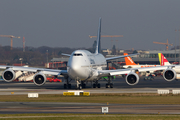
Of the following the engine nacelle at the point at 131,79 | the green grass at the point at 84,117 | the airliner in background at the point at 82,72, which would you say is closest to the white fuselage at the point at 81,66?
the airliner in background at the point at 82,72

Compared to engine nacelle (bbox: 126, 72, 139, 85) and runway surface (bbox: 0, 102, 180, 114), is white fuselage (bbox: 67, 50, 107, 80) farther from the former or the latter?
runway surface (bbox: 0, 102, 180, 114)

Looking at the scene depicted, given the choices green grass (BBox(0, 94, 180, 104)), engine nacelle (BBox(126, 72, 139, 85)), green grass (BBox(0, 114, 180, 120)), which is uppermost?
engine nacelle (BBox(126, 72, 139, 85))

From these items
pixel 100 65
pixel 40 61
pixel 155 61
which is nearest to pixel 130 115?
pixel 100 65

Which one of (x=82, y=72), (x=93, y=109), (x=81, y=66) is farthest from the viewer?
(x=82, y=72)

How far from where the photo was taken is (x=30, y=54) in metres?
142

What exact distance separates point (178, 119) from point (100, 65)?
123 ft

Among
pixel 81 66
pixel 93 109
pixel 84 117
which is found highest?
pixel 81 66

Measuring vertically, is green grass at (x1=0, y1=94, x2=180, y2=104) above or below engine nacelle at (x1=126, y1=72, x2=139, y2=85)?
below

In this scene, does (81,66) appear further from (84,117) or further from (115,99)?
(84,117)

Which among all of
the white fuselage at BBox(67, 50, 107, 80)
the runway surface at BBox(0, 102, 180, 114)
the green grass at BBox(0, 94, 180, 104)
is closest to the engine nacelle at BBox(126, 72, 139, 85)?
the white fuselage at BBox(67, 50, 107, 80)

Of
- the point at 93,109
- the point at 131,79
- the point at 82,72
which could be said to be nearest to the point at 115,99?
the point at 93,109

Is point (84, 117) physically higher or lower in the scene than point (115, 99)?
lower

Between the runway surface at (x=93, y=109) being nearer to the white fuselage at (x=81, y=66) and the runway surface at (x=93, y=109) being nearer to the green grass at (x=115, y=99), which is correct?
the green grass at (x=115, y=99)

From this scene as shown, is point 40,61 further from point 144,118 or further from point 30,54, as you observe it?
point 144,118
